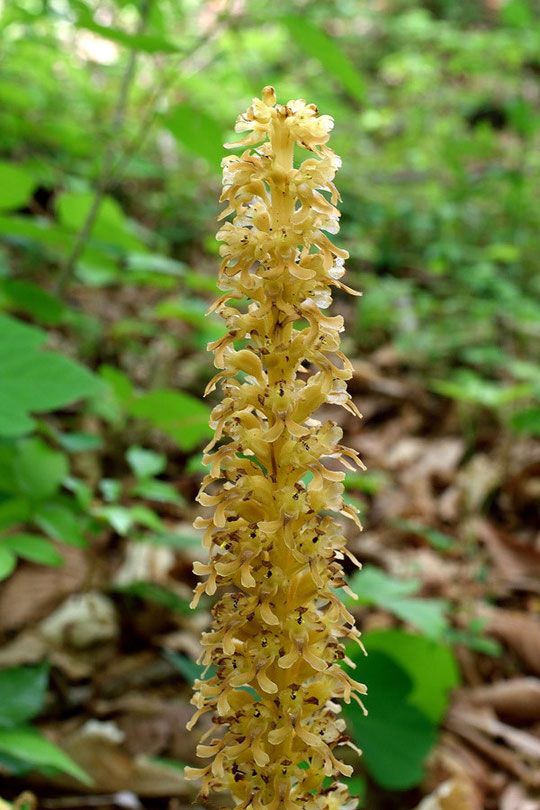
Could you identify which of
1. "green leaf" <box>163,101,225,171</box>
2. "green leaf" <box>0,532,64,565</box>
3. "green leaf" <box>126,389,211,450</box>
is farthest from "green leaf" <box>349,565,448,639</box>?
"green leaf" <box>163,101,225,171</box>

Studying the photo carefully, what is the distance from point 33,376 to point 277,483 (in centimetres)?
92

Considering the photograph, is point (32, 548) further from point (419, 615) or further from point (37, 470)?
point (419, 615)

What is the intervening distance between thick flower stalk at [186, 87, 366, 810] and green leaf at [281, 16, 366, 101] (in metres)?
1.23

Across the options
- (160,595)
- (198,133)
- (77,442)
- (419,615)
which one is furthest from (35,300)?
(419,615)

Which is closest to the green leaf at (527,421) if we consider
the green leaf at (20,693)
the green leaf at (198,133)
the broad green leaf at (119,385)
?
the broad green leaf at (119,385)

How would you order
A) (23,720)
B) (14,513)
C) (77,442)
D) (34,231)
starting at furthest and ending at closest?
1. (34,231)
2. (77,442)
3. (14,513)
4. (23,720)

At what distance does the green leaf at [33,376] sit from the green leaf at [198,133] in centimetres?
79

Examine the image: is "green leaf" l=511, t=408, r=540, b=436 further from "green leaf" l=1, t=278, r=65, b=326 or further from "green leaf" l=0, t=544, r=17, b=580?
"green leaf" l=0, t=544, r=17, b=580

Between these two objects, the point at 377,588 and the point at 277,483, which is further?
the point at 377,588

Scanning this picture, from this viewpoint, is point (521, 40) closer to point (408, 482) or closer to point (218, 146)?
point (408, 482)

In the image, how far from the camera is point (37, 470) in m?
1.99

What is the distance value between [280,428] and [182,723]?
5.17 ft

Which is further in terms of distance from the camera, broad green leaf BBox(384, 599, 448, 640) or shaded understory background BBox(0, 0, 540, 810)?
broad green leaf BBox(384, 599, 448, 640)

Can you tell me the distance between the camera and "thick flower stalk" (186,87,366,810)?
1016 mm
